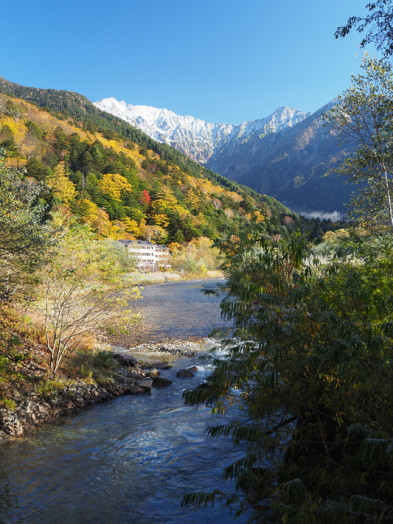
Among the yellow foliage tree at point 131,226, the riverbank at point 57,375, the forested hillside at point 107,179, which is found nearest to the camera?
the riverbank at point 57,375

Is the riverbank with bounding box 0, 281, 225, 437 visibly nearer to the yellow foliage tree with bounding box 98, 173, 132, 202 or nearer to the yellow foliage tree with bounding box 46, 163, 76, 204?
the yellow foliage tree with bounding box 46, 163, 76, 204

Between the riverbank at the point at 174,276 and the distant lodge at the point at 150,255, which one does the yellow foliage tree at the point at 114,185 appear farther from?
the riverbank at the point at 174,276

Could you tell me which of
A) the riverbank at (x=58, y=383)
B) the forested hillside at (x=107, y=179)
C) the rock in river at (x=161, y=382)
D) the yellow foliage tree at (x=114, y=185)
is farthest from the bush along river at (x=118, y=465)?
the yellow foliage tree at (x=114, y=185)

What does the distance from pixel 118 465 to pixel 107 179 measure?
9811cm

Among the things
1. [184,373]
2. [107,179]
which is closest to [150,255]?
[107,179]

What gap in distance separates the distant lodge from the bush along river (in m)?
68.2

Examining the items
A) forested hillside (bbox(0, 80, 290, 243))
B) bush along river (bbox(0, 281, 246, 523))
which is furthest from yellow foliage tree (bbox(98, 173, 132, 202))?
bush along river (bbox(0, 281, 246, 523))

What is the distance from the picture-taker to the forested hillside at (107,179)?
80438 millimetres

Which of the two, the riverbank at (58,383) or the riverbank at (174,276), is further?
the riverbank at (174,276)

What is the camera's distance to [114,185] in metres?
96.6

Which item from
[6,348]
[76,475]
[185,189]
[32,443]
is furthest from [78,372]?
[185,189]

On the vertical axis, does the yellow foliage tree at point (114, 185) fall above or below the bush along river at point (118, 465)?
above

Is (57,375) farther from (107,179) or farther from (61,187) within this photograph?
(107,179)

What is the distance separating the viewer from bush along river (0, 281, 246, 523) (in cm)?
578
